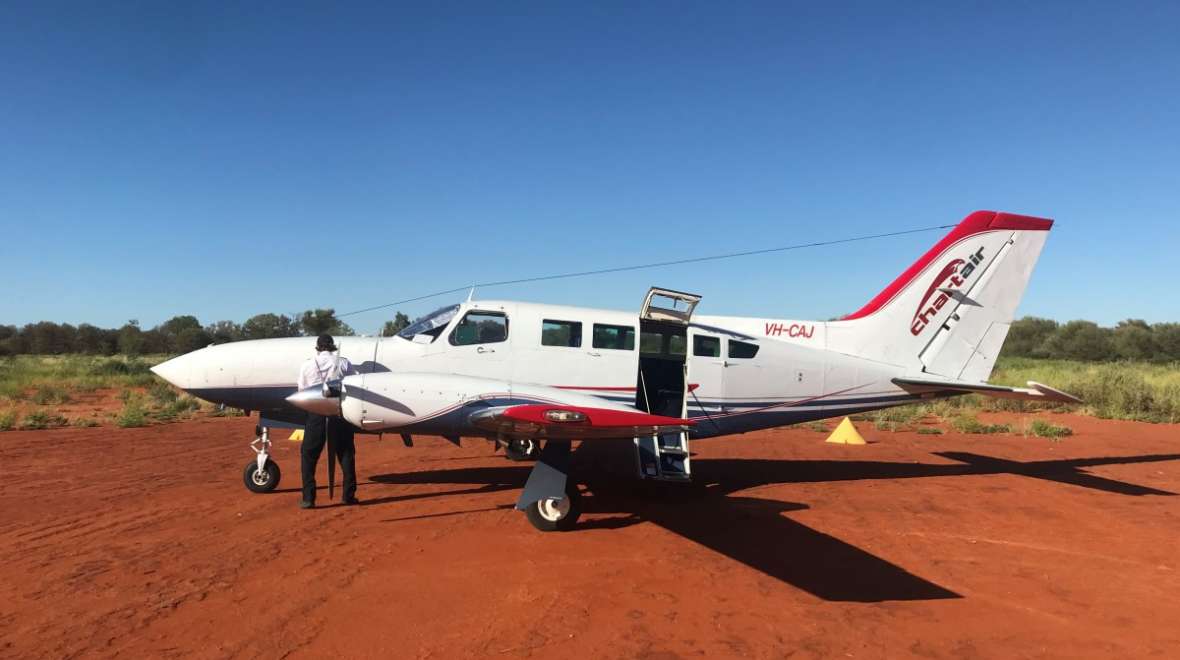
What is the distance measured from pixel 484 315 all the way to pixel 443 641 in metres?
4.90

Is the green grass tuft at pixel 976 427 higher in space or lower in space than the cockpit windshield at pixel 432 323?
lower

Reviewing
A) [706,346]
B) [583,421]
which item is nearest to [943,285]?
[706,346]

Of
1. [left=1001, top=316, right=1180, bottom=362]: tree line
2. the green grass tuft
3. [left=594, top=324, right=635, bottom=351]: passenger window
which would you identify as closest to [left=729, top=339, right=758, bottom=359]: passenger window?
[left=594, top=324, right=635, bottom=351]: passenger window

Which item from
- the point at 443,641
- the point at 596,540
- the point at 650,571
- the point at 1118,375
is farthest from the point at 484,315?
the point at 1118,375

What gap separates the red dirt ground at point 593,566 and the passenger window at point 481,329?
7.89 feet

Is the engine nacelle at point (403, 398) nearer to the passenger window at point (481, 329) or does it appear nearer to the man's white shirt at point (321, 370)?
the man's white shirt at point (321, 370)

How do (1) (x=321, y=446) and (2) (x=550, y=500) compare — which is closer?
(2) (x=550, y=500)

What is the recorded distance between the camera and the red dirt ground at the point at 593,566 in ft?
16.0

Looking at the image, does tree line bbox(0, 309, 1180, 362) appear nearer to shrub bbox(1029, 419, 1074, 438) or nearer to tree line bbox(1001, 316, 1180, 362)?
tree line bbox(1001, 316, 1180, 362)

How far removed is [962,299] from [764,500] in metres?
5.33

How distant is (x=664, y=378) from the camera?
10.0m

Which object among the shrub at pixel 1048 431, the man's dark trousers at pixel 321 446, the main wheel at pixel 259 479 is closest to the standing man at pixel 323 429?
the man's dark trousers at pixel 321 446

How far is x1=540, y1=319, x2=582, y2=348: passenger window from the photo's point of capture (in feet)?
29.1

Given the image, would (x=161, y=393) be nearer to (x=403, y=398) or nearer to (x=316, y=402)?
(x=316, y=402)
